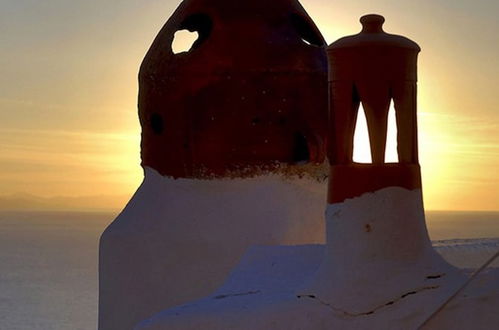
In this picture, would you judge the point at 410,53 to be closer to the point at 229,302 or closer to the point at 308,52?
the point at 229,302

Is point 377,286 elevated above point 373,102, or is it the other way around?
point 373,102

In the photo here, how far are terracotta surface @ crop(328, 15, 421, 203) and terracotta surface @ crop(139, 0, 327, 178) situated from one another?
4455 millimetres

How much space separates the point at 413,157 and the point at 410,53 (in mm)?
807

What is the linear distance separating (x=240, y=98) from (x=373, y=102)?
4.74m

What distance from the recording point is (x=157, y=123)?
43.3 ft

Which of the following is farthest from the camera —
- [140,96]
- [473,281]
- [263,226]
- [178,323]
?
[140,96]

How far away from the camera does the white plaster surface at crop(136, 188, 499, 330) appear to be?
296 inches

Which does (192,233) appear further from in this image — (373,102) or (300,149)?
(373,102)

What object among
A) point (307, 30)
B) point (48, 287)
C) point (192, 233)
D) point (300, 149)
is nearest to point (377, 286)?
point (192, 233)

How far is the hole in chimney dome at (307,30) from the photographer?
13.4 meters

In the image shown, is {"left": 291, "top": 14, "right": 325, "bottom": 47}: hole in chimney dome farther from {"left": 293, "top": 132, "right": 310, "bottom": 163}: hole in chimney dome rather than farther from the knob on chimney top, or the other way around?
the knob on chimney top

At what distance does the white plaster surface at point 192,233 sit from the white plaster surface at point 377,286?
396 cm

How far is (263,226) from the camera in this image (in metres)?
12.4

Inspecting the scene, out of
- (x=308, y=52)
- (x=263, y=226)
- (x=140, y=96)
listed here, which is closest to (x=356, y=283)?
→ (x=263, y=226)
